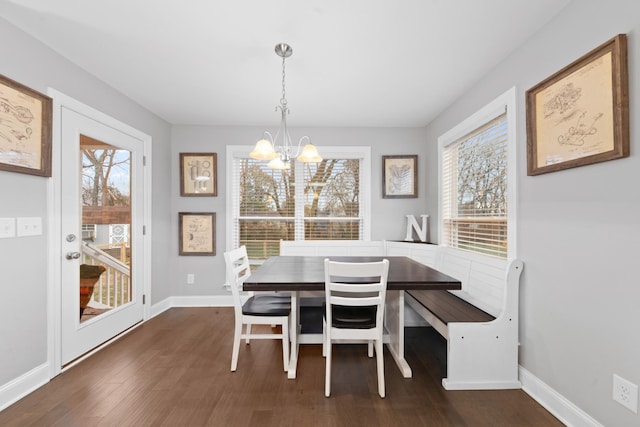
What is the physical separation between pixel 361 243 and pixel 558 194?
2234 mm

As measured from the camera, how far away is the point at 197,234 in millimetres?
3680

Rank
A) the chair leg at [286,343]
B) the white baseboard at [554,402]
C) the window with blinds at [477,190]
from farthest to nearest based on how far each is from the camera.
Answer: the window with blinds at [477,190] → the chair leg at [286,343] → the white baseboard at [554,402]

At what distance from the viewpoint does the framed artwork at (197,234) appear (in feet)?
12.1

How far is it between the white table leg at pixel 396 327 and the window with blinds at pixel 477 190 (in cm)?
92

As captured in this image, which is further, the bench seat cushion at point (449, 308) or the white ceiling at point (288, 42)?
the bench seat cushion at point (449, 308)

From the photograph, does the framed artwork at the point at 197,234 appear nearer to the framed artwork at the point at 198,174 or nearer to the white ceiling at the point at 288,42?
the framed artwork at the point at 198,174

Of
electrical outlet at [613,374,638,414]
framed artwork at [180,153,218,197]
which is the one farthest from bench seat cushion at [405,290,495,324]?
framed artwork at [180,153,218,197]

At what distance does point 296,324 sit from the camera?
234 centimetres

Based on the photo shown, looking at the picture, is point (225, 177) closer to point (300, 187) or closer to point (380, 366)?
Result: point (300, 187)

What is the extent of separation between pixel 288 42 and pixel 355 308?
192 cm

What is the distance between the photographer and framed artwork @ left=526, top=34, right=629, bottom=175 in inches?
52.0

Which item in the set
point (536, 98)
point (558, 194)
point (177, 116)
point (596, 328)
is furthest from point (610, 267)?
point (177, 116)

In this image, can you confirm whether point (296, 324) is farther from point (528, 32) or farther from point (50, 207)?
point (528, 32)

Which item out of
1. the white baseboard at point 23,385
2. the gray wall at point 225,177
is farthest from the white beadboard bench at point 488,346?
A: the white baseboard at point 23,385
